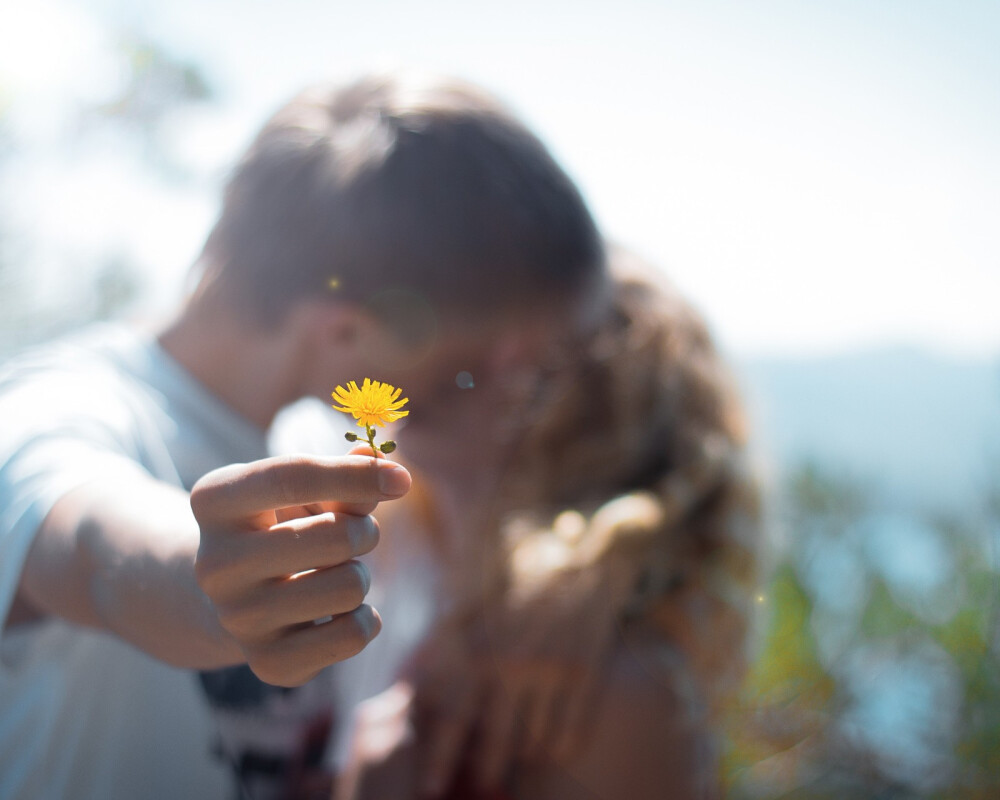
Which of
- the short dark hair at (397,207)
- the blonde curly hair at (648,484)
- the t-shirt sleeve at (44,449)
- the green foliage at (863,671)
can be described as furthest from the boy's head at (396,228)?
the green foliage at (863,671)

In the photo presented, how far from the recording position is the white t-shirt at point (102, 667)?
36 cm

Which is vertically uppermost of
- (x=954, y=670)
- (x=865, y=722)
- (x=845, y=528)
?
(x=845, y=528)

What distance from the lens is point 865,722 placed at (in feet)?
3.56

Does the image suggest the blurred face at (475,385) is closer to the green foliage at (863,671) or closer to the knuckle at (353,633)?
the knuckle at (353,633)

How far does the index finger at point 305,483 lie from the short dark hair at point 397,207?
0.21m

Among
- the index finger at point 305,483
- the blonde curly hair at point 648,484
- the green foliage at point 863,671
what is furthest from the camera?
the green foliage at point 863,671

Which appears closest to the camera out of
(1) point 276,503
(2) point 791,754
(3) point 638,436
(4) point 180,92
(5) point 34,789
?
(1) point 276,503

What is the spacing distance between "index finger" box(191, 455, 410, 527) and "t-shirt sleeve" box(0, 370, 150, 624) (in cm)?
16

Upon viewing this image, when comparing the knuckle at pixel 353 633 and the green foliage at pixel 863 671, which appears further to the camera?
the green foliage at pixel 863 671

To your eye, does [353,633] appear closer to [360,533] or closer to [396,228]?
[360,533]

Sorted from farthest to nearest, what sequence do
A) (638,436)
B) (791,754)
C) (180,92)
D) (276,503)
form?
(791,754) < (638,436) < (180,92) < (276,503)

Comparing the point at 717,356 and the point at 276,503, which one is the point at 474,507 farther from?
the point at 276,503

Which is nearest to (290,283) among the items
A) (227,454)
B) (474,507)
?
(227,454)

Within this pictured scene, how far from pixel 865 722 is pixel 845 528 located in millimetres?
334
